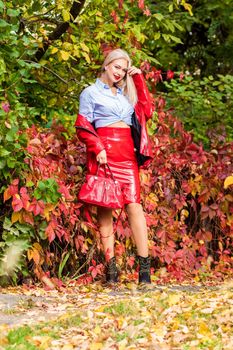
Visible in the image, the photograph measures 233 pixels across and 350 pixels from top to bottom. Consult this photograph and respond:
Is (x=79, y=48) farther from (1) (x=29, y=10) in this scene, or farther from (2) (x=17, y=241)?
(2) (x=17, y=241)

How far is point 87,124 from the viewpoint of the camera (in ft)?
20.2

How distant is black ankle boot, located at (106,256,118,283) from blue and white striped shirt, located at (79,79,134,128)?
45.5 inches

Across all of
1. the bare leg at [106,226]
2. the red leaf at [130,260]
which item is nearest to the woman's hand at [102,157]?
the bare leg at [106,226]

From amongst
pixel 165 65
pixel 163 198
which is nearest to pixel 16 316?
pixel 163 198

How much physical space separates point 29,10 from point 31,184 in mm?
1697

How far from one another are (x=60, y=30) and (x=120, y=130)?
1.34m

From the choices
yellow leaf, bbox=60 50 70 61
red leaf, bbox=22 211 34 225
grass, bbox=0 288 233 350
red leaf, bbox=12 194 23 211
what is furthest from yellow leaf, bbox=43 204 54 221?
yellow leaf, bbox=60 50 70 61

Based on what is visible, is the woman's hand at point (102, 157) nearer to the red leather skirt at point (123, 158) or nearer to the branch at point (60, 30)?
the red leather skirt at point (123, 158)

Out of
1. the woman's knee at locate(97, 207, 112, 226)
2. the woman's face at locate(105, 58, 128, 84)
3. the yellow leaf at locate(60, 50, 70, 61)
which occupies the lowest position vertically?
the woman's knee at locate(97, 207, 112, 226)

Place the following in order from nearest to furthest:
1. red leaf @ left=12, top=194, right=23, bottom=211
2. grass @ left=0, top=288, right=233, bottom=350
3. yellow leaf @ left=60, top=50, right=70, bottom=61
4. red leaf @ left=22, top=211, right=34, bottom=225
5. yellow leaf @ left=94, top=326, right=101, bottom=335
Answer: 1. grass @ left=0, top=288, right=233, bottom=350
2. yellow leaf @ left=94, top=326, right=101, bottom=335
3. red leaf @ left=12, top=194, right=23, bottom=211
4. red leaf @ left=22, top=211, right=34, bottom=225
5. yellow leaf @ left=60, top=50, right=70, bottom=61

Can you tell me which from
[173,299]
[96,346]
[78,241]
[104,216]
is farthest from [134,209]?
[96,346]

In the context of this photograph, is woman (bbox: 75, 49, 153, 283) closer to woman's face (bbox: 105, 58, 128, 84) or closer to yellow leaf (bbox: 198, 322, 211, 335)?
woman's face (bbox: 105, 58, 128, 84)

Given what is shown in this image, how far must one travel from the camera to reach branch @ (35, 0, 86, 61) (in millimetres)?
6855

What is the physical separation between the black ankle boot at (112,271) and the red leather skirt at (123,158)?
529mm
